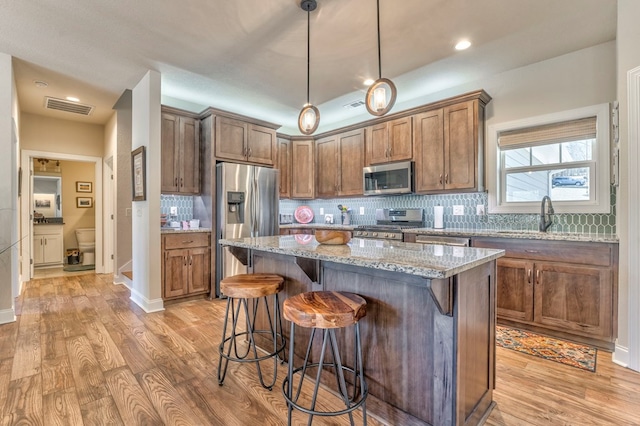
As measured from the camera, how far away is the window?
2.93 metres

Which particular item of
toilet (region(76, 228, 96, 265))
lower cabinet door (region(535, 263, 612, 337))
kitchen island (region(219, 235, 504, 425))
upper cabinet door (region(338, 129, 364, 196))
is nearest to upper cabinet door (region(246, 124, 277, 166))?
upper cabinet door (region(338, 129, 364, 196))

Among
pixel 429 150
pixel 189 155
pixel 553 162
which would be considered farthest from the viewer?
pixel 189 155

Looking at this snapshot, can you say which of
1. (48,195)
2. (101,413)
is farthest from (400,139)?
(48,195)

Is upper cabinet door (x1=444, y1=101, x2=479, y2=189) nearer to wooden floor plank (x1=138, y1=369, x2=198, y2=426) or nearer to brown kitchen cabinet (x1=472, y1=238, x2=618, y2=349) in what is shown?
brown kitchen cabinet (x1=472, y1=238, x2=618, y2=349)

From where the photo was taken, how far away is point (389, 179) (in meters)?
4.21

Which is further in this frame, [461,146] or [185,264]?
[185,264]

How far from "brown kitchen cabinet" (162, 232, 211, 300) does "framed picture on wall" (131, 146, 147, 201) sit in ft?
1.95

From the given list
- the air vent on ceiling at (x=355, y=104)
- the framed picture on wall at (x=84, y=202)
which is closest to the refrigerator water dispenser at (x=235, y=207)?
the air vent on ceiling at (x=355, y=104)

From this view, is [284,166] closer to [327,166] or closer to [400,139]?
[327,166]

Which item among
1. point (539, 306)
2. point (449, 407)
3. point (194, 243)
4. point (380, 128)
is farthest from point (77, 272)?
point (539, 306)

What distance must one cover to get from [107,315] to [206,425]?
8.02 feet

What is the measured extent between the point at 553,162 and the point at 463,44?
62.7 inches

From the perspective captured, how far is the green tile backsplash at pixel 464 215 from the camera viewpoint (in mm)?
2975

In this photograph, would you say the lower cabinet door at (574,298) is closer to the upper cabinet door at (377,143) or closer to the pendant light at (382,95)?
the pendant light at (382,95)
